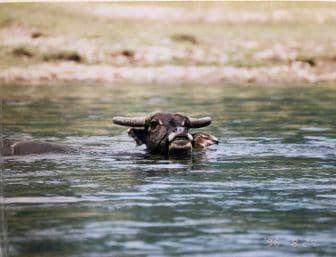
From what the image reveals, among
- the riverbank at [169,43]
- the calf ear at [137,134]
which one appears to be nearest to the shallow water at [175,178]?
the calf ear at [137,134]

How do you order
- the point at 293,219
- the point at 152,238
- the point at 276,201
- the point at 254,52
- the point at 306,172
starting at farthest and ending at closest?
the point at 254,52, the point at 306,172, the point at 276,201, the point at 293,219, the point at 152,238

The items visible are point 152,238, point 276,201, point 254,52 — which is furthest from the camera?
point 254,52

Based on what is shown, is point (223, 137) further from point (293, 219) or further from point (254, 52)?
point (293, 219)

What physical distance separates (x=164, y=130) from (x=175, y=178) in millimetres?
1019

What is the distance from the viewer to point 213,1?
7.05 meters

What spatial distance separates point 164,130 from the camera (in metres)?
7.67

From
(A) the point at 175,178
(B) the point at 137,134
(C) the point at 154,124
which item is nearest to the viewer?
(A) the point at 175,178

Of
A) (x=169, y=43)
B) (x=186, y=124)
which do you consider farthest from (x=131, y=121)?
(x=169, y=43)

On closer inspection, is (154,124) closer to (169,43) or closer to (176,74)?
(176,74)

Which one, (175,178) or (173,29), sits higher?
(173,29)

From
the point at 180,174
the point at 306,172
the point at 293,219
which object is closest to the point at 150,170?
the point at 180,174

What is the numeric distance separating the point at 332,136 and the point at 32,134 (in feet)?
7.31

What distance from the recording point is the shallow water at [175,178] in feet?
17.4

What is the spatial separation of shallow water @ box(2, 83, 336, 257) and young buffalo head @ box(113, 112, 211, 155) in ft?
0.35
